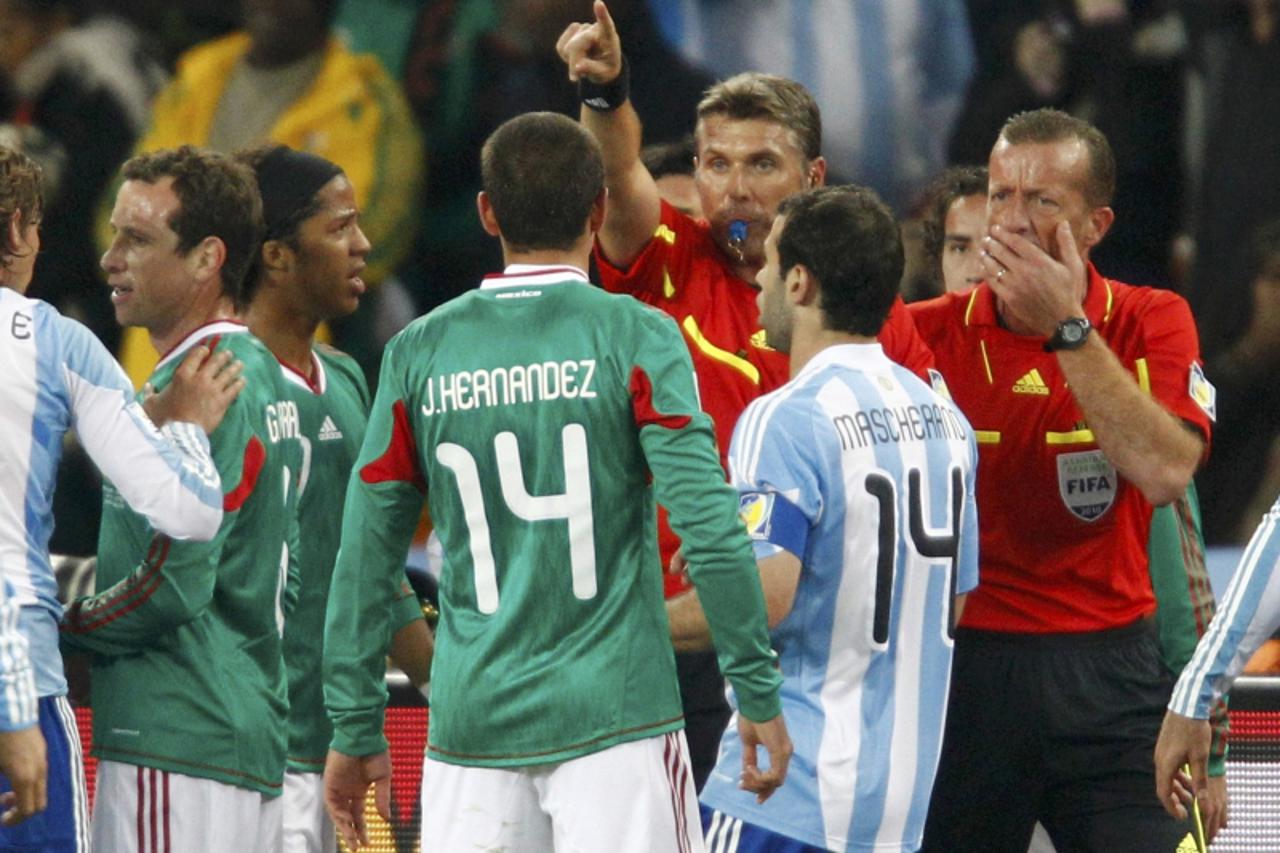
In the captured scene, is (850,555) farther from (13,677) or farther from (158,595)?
(13,677)

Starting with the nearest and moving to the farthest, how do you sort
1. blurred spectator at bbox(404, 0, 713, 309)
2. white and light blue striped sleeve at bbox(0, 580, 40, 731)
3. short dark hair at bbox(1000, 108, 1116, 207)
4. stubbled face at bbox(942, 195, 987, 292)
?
white and light blue striped sleeve at bbox(0, 580, 40, 731)
short dark hair at bbox(1000, 108, 1116, 207)
stubbled face at bbox(942, 195, 987, 292)
blurred spectator at bbox(404, 0, 713, 309)

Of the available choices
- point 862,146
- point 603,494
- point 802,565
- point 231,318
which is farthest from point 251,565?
point 862,146

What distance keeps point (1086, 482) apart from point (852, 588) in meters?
0.98

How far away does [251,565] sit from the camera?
3777 millimetres

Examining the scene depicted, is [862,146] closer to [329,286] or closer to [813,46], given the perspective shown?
[813,46]

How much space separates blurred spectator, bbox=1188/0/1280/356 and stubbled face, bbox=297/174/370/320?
3803mm

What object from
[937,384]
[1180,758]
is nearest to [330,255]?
[937,384]

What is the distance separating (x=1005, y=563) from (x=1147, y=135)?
3.52m

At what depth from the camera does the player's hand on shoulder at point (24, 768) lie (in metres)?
3.17

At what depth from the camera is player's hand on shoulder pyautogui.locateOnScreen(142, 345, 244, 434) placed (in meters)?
3.60

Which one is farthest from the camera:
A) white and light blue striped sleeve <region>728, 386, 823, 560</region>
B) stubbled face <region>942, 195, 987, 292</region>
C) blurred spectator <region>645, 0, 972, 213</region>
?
blurred spectator <region>645, 0, 972, 213</region>

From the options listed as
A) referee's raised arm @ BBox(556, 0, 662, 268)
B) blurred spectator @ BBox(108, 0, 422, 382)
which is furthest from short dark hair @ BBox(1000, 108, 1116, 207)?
blurred spectator @ BBox(108, 0, 422, 382)

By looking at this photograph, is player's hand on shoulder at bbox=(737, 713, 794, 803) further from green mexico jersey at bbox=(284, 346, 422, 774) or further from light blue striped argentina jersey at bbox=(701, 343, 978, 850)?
green mexico jersey at bbox=(284, 346, 422, 774)

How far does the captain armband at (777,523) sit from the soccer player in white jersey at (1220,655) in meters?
0.84
